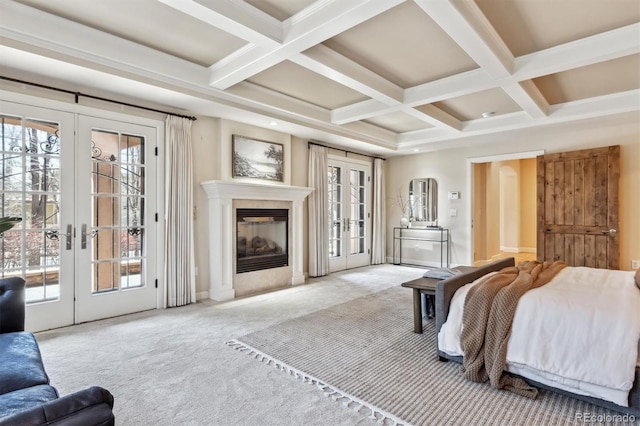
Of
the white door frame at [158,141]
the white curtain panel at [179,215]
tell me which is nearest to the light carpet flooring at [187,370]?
the white curtain panel at [179,215]

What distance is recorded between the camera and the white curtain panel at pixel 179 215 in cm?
423

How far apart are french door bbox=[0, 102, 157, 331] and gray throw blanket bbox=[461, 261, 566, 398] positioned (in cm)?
357

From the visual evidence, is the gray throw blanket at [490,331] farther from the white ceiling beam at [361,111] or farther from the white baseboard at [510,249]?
the white baseboard at [510,249]

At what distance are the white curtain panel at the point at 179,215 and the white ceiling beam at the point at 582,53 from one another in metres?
3.89

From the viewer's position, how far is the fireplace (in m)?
4.91

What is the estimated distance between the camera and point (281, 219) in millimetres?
5434

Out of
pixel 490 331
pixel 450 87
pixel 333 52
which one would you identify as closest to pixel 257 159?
pixel 333 52

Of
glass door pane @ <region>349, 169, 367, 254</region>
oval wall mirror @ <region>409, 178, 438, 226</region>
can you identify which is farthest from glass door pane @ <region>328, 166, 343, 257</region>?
oval wall mirror @ <region>409, 178, 438, 226</region>

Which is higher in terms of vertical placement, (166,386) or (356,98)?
(356,98)

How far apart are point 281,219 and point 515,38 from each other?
12.3 ft

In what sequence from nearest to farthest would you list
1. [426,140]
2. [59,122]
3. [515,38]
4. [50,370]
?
[50,370]
[515,38]
[59,122]
[426,140]

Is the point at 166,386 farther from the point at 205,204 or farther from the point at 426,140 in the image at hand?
the point at 426,140

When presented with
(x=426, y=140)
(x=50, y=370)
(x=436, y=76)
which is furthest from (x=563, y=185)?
(x=50, y=370)

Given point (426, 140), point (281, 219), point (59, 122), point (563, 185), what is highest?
point (426, 140)
